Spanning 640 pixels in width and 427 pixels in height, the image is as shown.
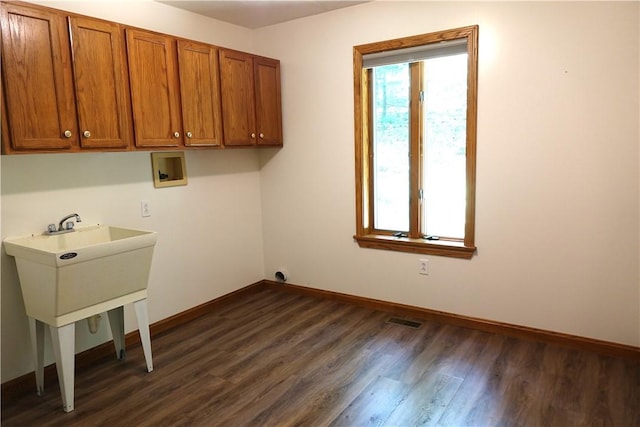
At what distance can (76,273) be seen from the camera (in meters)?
2.22

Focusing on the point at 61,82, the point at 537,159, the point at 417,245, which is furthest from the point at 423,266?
the point at 61,82

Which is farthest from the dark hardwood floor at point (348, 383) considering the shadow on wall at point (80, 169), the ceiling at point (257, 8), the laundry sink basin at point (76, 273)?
the ceiling at point (257, 8)

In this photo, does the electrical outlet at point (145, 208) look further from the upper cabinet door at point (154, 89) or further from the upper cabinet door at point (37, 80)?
the upper cabinet door at point (37, 80)

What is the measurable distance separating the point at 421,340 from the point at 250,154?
2.25 m

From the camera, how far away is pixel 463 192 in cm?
316

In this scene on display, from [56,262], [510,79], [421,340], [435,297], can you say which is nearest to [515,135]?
[510,79]

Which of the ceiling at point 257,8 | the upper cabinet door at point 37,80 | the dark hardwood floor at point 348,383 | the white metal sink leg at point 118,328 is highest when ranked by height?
the ceiling at point 257,8

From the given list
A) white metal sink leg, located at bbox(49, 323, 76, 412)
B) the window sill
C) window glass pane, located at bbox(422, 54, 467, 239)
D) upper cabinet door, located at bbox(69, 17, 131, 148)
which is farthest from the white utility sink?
window glass pane, located at bbox(422, 54, 467, 239)

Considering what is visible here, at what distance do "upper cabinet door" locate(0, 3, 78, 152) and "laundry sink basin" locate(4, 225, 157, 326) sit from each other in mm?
574

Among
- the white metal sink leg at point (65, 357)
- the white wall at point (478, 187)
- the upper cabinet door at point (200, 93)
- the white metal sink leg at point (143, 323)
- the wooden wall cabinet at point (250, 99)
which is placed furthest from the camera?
the wooden wall cabinet at point (250, 99)

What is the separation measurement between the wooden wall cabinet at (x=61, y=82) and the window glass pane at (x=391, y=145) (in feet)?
6.20

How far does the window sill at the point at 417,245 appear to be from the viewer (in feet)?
10.3

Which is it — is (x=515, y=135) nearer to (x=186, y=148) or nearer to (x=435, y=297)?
(x=435, y=297)

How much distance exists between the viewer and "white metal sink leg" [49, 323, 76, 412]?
225 cm
